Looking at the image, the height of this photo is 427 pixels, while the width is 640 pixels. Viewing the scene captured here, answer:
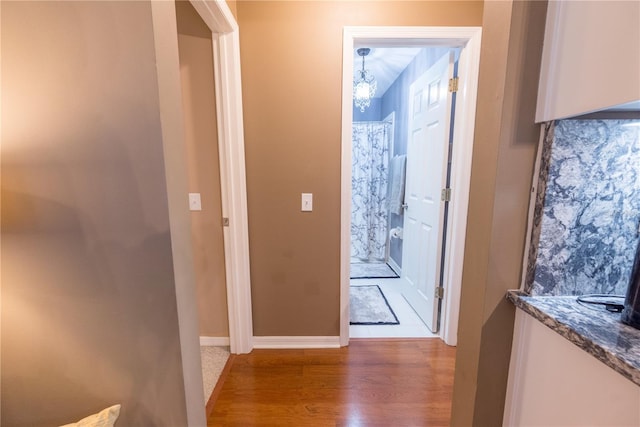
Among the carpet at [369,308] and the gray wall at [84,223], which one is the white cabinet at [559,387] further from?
the carpet at [369,308]

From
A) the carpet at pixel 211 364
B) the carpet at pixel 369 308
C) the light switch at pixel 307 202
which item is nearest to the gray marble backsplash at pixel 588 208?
the light switch at pixel 307 202

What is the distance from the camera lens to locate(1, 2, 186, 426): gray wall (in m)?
0.65

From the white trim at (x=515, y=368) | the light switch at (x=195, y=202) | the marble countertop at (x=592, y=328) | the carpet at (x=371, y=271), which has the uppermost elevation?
the light switch at (x=195, y=202)

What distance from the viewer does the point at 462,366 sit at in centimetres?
101

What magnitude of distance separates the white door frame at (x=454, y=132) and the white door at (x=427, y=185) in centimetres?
A: 9

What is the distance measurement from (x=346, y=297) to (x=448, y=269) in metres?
0.79

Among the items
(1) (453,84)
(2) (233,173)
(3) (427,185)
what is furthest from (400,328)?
(1) (453,84)

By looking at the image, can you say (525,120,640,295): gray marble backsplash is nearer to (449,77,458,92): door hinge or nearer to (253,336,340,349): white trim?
(449,77,458,92): door hinge

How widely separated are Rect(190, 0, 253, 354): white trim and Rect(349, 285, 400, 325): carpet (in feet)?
3.23

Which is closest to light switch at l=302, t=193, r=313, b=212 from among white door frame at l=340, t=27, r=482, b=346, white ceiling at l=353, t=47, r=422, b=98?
white door frame at l=340, t=27, r=482, b=346

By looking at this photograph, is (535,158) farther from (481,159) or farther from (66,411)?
(66,411)

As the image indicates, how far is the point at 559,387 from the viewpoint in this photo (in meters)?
0.71

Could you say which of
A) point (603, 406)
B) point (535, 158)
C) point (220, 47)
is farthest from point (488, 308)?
point (220, 47)

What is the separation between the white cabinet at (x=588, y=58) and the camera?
545mm
